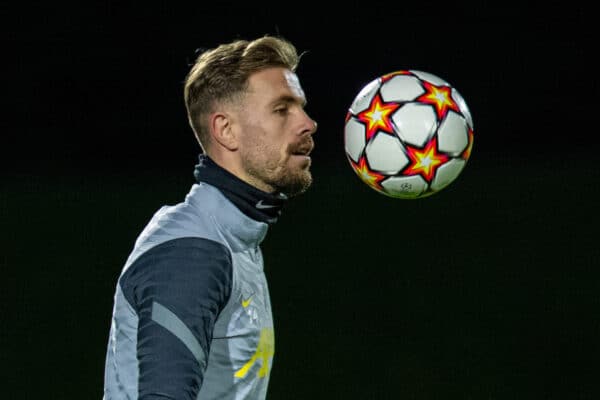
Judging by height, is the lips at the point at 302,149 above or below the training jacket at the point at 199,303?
above

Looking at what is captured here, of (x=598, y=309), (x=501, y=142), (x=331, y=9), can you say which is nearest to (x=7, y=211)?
(x=331, y=9)

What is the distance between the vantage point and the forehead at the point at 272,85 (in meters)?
1.97

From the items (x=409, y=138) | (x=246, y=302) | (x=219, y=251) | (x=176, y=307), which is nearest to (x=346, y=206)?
(x=409, y=138)

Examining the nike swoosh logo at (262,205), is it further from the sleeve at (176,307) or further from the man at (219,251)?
the sleeve at (176,307)

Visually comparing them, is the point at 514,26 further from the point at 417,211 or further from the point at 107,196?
the point at 107,196

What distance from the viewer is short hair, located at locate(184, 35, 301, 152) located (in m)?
1.97

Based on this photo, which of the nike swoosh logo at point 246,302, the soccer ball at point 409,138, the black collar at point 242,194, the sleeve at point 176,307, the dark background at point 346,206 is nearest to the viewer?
the sleeve at point 176,307

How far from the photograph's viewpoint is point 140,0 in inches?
254

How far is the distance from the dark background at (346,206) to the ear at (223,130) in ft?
8.72

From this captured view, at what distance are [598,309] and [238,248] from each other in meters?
3.19

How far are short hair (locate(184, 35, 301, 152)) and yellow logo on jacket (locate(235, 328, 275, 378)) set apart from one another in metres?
0.45

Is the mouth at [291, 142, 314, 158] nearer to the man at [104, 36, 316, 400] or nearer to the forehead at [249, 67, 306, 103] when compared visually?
the man at [104, 36, 316, 400]

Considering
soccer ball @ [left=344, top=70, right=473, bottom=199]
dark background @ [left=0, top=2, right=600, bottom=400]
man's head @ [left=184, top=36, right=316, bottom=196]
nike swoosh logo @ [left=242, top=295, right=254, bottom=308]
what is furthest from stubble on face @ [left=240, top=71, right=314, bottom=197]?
dark background @ [left=0, top=2, right=600, bottom=400]

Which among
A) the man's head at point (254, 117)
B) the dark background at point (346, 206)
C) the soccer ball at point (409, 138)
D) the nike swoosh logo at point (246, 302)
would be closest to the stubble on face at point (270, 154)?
the man's head at point (254, 117)
